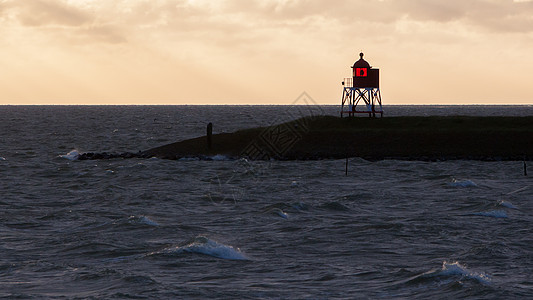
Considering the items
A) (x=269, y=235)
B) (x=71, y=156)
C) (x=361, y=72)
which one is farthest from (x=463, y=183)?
(x=71, y=156)

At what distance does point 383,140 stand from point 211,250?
127 ft

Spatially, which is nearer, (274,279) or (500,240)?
(274,279)

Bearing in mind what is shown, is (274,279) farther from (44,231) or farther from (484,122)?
(484,122)

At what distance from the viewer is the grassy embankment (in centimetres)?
5641

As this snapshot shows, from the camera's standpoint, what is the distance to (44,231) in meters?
26.5

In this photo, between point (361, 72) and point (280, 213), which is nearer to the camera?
point (280, 213)

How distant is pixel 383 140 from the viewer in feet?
195

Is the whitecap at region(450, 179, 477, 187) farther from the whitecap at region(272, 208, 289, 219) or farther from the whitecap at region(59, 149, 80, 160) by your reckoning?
the whitecap at region(59, 149, 80, 160)

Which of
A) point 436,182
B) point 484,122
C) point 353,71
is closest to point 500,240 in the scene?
point 436,182

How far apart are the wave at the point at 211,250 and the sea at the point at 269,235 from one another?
0.06 m

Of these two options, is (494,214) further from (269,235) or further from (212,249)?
(212,249)

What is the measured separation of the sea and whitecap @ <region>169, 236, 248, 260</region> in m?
0.06

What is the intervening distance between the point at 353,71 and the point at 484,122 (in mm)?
16572

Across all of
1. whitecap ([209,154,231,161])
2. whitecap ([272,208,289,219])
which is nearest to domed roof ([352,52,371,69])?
whitecap ([209,154,231,161])
